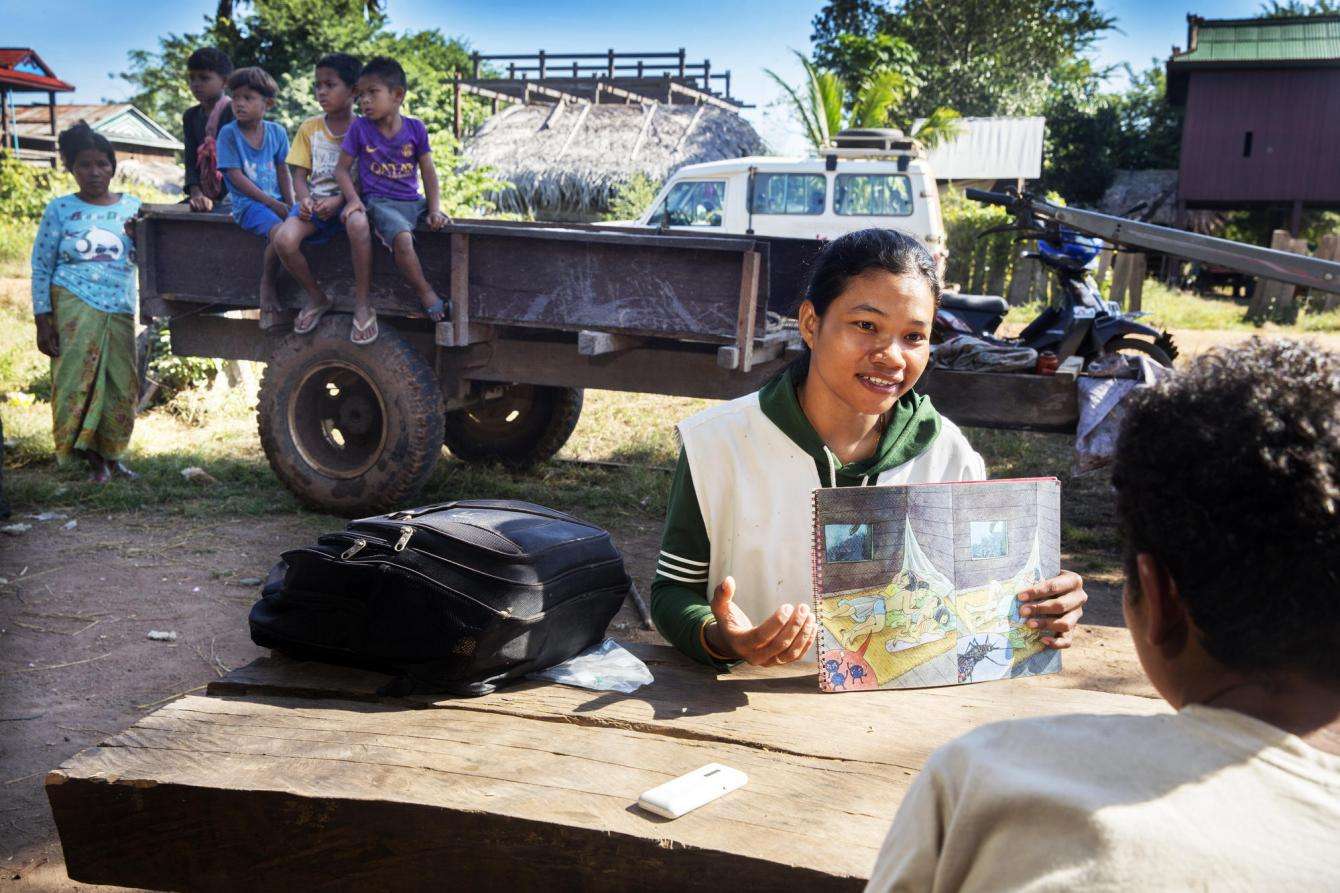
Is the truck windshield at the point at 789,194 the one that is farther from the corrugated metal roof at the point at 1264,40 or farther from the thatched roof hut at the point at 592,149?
the corrugated metal roof at the point at 1264,40

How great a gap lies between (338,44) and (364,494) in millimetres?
22479

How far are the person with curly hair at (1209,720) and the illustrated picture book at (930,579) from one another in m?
0.80

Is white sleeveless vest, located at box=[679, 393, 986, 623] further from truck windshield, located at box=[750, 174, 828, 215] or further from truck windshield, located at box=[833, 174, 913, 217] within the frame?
truck windshield, located at box=[750, 174, 828, 215]

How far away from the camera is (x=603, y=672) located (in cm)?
196

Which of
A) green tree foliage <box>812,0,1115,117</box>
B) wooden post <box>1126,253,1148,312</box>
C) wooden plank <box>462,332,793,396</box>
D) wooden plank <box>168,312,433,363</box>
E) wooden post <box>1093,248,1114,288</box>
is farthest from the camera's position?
green tree foliage <box>812,0,1115,117</box>

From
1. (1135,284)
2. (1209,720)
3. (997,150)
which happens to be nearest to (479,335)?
(1209,720)

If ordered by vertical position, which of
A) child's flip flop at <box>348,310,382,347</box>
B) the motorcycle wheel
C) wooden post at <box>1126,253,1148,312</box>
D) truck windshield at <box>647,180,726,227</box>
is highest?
truck windshield at <box>647,180,726,227</box>

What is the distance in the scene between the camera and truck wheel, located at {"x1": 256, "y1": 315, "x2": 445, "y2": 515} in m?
5.29

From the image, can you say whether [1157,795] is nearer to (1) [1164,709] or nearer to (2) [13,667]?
(1) [1164,709]

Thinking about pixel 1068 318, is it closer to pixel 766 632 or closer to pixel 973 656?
pixel 973 656

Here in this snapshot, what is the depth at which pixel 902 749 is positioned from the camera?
162 centimetres

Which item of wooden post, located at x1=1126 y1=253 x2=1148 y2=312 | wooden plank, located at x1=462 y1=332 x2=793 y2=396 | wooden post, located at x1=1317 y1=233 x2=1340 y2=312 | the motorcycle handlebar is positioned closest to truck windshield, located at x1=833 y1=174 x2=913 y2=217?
the motorcycle handlebar

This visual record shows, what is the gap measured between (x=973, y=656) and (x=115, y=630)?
369 centimetres

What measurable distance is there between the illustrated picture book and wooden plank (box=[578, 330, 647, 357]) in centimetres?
324
